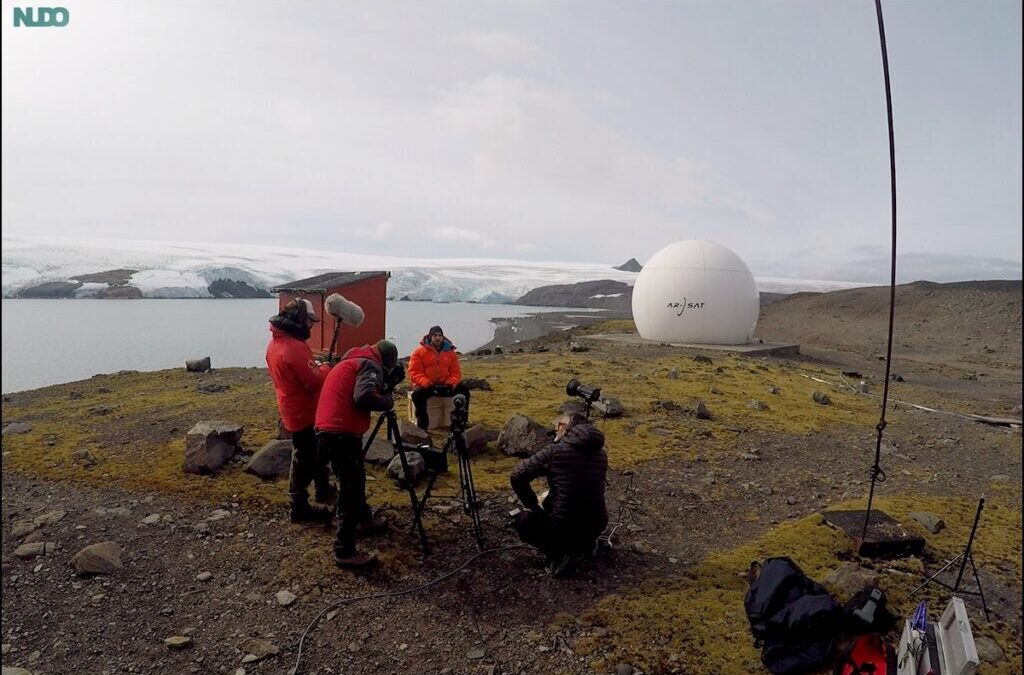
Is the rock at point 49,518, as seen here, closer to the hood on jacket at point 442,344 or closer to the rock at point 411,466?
the rock at point 411,466

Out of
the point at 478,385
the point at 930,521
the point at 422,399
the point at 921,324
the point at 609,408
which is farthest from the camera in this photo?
the point at 921,324

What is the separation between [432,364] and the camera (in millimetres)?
7770

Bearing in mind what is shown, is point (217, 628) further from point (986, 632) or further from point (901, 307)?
point (901, 307)

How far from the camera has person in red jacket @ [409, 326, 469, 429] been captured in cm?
774

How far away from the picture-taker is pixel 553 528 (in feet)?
15.0

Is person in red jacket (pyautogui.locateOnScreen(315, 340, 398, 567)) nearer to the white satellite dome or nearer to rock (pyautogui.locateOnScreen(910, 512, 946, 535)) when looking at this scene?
rock (pyautogui.locateOnScreen(910, 512, 946, 535))

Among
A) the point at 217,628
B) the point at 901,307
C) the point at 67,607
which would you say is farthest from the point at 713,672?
the point at 901,307

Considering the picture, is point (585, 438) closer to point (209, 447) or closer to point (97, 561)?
point (97, 561)

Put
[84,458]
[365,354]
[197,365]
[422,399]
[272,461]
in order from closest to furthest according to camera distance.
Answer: [365,354], [272,461], [84,458], [422,399], [197,365]

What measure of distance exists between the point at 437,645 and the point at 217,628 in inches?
58.7

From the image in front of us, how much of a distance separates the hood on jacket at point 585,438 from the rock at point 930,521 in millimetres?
4053

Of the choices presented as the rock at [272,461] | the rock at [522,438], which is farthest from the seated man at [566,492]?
the rock at [272,461]

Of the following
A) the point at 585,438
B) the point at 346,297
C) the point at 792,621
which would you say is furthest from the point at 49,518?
the point at 346,297

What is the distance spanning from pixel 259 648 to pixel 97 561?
172 centimetres
